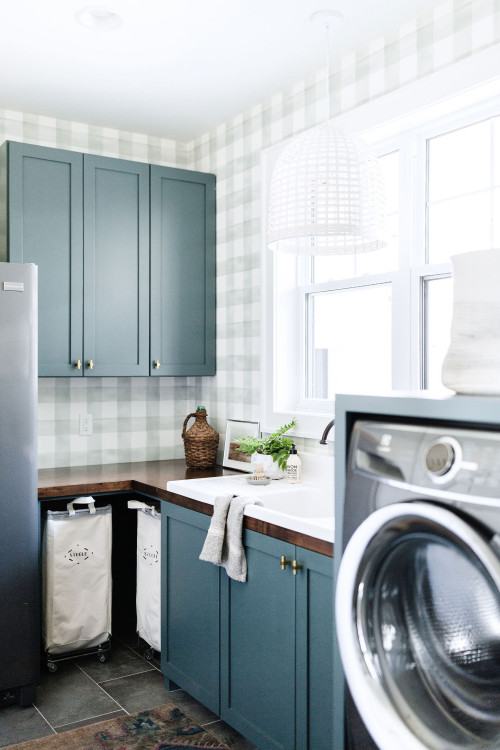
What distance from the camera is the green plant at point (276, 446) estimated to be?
3.07 m

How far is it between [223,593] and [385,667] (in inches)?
47.9

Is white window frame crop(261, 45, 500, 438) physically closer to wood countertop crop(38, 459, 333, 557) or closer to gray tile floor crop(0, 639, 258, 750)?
wood countertop crop(38, 459, 333, 557)

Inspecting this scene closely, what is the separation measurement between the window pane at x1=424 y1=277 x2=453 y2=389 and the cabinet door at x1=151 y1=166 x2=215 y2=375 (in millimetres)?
1394

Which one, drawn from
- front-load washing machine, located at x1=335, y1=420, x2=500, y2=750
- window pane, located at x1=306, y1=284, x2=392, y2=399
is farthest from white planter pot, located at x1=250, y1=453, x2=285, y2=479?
front-load washing machine, located at x1=335, y1=420, x2=500, y2=750

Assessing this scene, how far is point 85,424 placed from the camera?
3.71m

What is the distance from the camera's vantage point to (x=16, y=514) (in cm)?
276

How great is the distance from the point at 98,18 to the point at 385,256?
1.38 m

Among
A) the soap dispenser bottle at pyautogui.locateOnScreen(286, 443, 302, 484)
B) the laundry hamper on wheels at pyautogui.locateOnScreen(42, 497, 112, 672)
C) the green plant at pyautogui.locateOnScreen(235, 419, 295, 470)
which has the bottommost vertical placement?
the laundry hamper on wheels at pyautogui.locateOnScreen(42, 497, 112, 672)

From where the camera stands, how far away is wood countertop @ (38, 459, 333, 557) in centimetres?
295

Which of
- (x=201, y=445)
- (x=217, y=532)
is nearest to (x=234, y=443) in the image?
(x=201, y=445)

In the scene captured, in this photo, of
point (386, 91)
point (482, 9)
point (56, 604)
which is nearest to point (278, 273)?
point (386, 91)

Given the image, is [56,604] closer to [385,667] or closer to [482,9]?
[385,667]

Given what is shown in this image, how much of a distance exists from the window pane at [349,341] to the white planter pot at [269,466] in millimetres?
390

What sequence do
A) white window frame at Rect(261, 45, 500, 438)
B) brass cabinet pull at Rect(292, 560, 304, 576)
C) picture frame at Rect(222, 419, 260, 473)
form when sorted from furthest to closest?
picture frame at Rect(222, 419, 260, 473), white window frame at Rect(261, 45, 500, 438), brass cabinet pull at Rect(292, 560, 304, 576)
